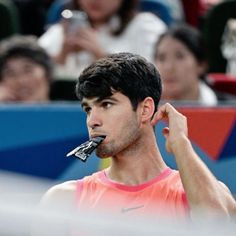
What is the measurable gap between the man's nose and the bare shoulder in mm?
242

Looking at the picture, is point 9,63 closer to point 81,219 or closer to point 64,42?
point 64,42

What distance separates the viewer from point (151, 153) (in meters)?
3.12

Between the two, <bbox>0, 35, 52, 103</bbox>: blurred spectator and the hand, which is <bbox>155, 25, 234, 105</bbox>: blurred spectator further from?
the hand

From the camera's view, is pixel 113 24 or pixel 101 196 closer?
pixel 101 196

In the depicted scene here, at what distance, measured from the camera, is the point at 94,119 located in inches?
119

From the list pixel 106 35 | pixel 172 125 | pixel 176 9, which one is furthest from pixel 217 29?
pixel 172 125

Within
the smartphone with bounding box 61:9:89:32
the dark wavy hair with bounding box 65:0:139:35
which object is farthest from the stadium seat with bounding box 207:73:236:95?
the smartphone with bounding box 61:9:89:32

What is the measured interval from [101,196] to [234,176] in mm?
2249

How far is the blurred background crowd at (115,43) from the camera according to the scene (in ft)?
21.1

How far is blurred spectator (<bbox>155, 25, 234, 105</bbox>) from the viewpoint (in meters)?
6.41

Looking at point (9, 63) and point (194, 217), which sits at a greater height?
point (194, 217)

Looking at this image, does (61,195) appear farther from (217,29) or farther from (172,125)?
(217,29)

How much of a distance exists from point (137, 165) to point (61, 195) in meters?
0.25

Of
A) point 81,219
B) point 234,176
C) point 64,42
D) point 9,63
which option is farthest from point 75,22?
point 81,219
